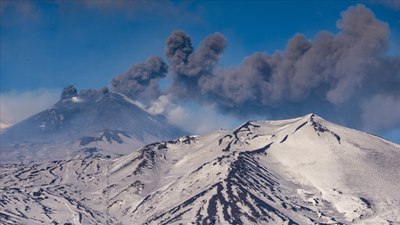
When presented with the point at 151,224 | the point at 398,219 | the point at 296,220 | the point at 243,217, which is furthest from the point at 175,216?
the point at 398,219

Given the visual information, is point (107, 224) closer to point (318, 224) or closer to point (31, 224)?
point (31, 224)

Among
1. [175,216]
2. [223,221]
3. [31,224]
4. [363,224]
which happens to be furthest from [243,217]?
[31,224]

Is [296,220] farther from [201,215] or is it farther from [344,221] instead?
[201,215]

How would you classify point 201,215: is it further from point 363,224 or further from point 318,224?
point 363,224

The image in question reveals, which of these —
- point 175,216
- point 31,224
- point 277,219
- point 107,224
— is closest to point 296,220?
point 277,219

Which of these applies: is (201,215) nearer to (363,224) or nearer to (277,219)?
(277,219)

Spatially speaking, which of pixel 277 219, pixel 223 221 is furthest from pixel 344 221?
pixel 223 221
